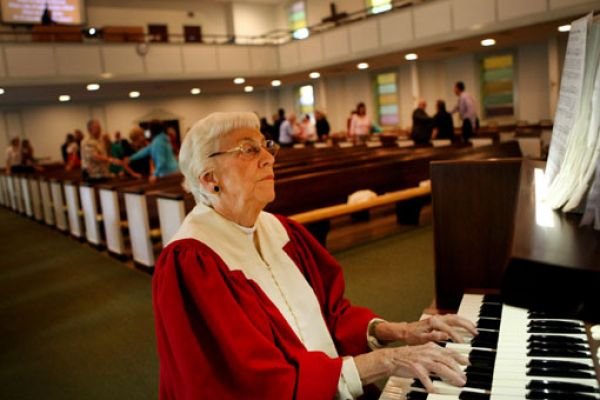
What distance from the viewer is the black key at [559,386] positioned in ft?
3.88

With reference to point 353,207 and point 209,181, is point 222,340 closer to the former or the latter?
point 209,181

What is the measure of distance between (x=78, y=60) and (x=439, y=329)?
14.0m

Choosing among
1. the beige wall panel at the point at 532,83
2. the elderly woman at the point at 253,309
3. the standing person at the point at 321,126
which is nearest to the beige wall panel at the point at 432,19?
the standing person at the point at 321,126

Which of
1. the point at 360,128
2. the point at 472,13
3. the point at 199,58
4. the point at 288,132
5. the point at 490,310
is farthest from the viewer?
the point at 199,58

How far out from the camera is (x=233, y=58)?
16.4m

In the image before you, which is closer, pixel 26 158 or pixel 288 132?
pixel 26 158

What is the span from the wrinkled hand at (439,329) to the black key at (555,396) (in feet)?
1.34

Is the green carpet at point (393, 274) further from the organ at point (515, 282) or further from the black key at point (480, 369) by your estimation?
the black key at point (480, 369)

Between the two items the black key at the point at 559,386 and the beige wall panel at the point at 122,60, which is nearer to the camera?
the black key at the point at 559,386

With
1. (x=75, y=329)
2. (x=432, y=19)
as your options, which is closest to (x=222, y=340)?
(x=75, y=329)

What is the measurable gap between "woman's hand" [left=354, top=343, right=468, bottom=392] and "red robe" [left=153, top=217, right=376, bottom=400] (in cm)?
9

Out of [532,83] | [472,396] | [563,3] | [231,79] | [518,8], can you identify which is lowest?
[472,396]

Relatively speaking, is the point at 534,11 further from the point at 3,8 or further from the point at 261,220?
the point at 3,8

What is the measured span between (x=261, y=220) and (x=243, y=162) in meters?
0.24
